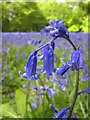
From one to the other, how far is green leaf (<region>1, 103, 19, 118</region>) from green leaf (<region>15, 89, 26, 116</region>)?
1.7 inches

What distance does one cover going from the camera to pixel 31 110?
1231 mm

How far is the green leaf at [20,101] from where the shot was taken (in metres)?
1.31

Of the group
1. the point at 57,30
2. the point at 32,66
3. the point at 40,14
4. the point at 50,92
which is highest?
the point at 40,14

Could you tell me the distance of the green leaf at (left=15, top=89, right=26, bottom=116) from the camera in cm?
131

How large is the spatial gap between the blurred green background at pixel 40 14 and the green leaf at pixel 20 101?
0.39m

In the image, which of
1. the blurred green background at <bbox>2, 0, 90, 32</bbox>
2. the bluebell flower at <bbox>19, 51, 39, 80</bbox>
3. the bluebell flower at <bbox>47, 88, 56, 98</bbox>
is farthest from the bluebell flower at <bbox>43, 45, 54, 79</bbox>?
the bluebell flower at <bbox>47, 88, 56, 98</bbox>

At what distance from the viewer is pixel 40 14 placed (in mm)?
1272

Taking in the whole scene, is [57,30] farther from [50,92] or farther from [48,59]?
[50,92]

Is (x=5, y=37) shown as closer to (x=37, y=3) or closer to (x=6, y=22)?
(x=6, y=22)

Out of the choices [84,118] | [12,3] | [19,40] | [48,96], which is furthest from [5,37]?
[84,118]

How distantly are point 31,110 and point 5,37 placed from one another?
18.6 inches

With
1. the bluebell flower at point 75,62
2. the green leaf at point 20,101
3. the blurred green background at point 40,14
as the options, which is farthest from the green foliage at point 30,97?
the bluebell flower at point 75,62

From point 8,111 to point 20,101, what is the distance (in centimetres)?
10

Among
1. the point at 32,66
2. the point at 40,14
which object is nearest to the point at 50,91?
the point at 40,14
